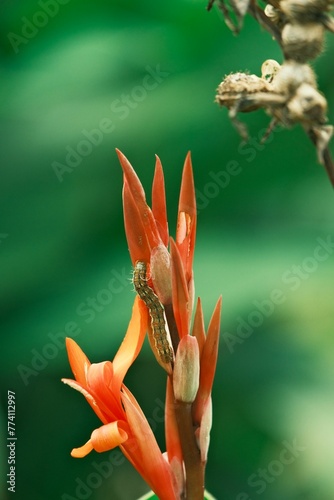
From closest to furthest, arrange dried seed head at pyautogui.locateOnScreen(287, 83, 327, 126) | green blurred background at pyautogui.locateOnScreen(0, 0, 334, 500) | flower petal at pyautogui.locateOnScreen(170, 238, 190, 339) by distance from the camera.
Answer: dried seed head at pyautogui.locateOnScreen(287, 83, 327, 126) → flower petal at pyautogui.locateOnScreen(170, 238, 190, 339) → green blurred background at pyautogui.locateOnScreen(0, 0, 334, 500)

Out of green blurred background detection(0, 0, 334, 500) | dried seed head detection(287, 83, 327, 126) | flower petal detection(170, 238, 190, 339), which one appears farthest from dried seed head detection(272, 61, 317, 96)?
green blurred background detection(0, 0, 334, 500)


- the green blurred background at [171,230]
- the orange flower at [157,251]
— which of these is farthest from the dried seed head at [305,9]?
the green blurred background at [171,230]

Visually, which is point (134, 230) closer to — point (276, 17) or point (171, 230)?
point (276, 17)

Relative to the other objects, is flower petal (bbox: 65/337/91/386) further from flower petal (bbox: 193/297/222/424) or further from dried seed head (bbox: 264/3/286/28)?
dried seed head (bbox: 264/3/286/28)

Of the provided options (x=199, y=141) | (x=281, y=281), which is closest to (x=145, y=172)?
(x=199, y=141)

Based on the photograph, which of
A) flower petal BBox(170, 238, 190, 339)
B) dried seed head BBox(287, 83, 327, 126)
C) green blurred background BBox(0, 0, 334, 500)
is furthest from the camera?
green blurred background BBox(0, 0, 334, 500)

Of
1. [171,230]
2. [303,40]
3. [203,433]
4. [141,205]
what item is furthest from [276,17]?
[171,230]

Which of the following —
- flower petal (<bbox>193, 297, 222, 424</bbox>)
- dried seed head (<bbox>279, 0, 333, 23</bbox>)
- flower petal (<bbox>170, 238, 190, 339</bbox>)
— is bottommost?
flower petal (<bbox>193, 297, 222, 424</bbox>)
